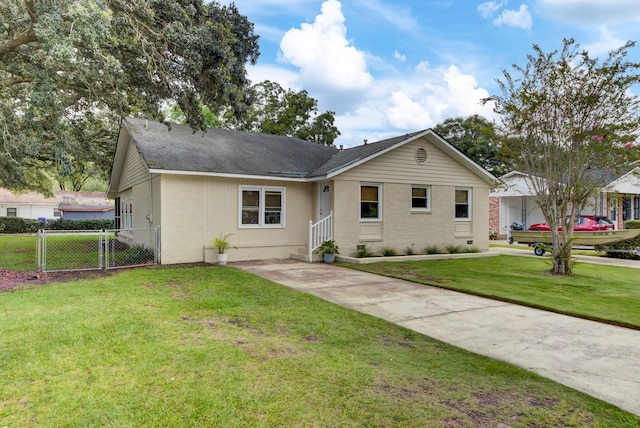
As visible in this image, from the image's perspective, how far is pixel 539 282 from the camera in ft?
29.3

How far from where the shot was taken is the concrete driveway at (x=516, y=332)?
3.70m

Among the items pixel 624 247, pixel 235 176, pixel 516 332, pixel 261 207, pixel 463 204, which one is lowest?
pixel 516 332

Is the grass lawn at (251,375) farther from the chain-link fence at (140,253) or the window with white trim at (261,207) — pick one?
the window with white trim at (261,207)

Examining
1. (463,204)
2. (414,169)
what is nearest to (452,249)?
(463,204)

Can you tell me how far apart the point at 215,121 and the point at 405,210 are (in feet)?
66.8

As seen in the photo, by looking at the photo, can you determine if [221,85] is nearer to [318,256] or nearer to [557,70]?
[318,256]

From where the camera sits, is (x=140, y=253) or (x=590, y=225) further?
(x=590, y=225)

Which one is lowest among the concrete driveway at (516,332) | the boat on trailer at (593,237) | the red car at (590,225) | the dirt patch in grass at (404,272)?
the concrete driveway at (516,332)

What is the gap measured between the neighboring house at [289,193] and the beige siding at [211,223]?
0.03 meters

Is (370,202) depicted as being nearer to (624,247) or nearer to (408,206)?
(408,206)

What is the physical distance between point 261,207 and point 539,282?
8247 millimetres

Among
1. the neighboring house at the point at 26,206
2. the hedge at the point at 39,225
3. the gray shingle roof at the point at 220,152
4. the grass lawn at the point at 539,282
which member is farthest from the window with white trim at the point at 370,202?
the neighboring house at the point at 26,206

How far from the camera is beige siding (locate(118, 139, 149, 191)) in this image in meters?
13.3

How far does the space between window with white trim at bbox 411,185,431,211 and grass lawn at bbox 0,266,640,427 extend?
30.1 ft
